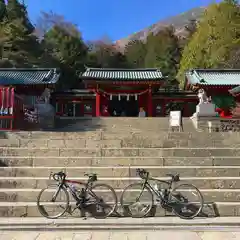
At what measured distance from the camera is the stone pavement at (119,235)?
20.1 feet

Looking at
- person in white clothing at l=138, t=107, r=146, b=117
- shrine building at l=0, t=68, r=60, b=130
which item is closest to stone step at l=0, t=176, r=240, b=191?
shrine building at l=0, t=68, r=60, b=130

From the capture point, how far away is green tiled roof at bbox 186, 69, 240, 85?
98.9 ft

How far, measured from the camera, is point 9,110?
13242mm

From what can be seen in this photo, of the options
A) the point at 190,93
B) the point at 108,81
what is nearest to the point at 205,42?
the point at 190,93

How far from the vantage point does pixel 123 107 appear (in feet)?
116

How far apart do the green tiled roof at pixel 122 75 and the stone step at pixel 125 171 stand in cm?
2014

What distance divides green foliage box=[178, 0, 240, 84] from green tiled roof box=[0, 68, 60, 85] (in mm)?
16655

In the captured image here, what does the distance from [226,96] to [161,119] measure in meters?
11.3

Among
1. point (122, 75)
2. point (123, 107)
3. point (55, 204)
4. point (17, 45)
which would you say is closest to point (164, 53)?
point (17, 45)

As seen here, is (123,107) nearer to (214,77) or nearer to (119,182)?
(214,77)

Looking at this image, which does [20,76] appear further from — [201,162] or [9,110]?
[201,162]

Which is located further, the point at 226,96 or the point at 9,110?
the point at 226,96

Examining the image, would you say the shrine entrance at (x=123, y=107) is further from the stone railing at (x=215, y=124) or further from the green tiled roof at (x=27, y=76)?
the stone railing at (x=215, y=124)

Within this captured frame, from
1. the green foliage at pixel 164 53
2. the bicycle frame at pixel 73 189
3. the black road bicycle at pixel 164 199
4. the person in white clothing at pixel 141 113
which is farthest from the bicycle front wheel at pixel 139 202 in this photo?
the green foliage at pixel 164 53
